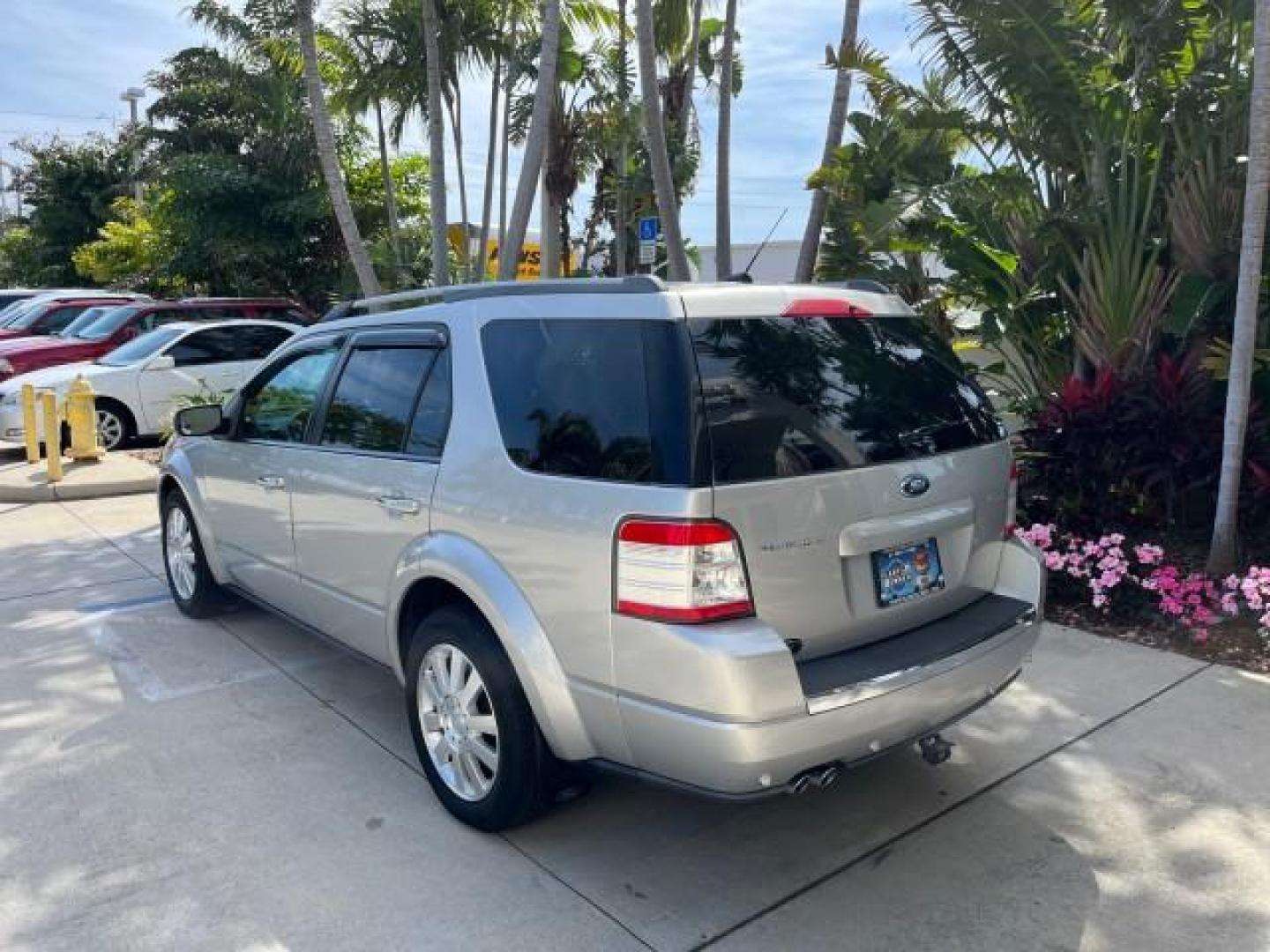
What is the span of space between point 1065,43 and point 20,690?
7394 mm

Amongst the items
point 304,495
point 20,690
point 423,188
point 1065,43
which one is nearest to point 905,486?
point 304,495

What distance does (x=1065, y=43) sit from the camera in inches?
268

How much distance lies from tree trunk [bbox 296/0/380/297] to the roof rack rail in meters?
6.15

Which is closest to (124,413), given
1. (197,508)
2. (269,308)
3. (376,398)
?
(269,308)

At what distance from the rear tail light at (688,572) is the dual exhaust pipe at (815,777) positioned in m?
0.48

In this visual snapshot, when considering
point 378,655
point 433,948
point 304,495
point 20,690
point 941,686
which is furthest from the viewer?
point 20,690

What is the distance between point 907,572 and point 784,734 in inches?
29.6

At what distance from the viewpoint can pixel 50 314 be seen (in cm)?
1669

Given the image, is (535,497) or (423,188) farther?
(423,188)

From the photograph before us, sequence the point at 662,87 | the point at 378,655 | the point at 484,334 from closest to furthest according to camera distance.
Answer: the point at 484,334 → the point at 378,655 → the point at 662,87

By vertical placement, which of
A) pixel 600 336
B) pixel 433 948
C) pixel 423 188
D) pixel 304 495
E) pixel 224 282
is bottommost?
pixel 433 948

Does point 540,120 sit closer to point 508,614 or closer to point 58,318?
point 508,614

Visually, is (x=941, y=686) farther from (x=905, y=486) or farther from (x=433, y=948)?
(x=433, y=948)

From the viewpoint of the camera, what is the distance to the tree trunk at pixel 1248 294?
16.4 feet
